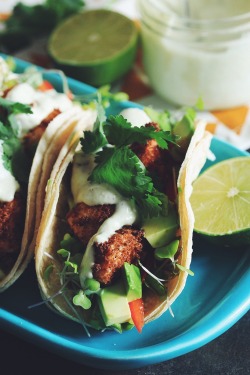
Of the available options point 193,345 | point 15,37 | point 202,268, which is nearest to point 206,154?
point 202,268

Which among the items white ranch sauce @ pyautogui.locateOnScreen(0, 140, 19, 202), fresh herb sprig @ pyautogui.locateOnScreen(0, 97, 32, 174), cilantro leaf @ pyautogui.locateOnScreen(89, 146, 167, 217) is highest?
cilantro leaf @ pyautogui.locateOnScreen(89, 146, 167, 217)

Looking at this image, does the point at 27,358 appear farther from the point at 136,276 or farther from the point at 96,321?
the point at 136,276

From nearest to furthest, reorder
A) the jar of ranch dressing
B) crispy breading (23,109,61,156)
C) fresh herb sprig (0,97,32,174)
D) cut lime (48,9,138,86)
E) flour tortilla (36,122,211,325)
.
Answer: flour tortilla (36,122,211,325), fresh herb sprig (0,97,32,174), crispy breading (23,109,61,156), the jar of ranch dressing, cut lime (48,9,138,86)

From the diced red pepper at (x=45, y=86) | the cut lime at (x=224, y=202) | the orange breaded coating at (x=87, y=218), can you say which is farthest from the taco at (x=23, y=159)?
the cut lime at (x=224, y=202)

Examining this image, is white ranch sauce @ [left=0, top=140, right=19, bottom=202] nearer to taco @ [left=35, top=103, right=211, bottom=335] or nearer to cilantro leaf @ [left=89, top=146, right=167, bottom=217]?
taco @ [left=35, top=103, right=211, bottom=335]

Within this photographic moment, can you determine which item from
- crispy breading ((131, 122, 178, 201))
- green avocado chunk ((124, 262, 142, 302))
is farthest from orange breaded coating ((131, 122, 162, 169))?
green avocado chunk ((124, 262, 142, 302))

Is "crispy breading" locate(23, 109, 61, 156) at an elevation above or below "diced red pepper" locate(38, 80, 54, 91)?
above

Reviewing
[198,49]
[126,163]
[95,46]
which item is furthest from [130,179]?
[95,46]
